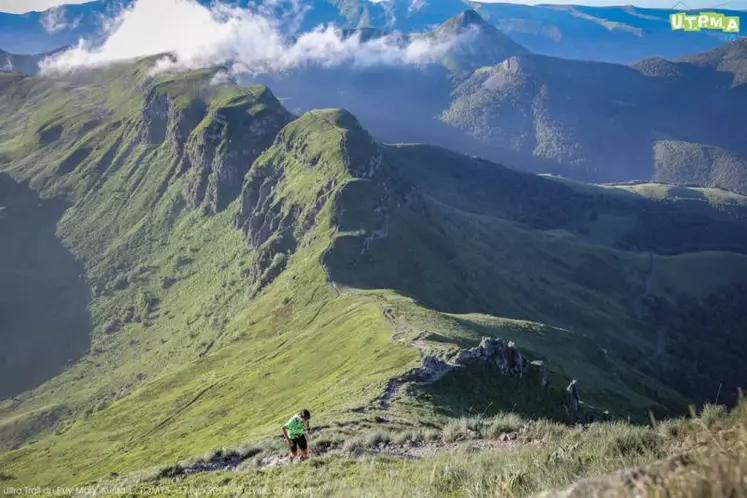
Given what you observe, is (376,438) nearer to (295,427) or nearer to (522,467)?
(295,427)

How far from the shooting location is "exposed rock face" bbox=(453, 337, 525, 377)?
2352 inches

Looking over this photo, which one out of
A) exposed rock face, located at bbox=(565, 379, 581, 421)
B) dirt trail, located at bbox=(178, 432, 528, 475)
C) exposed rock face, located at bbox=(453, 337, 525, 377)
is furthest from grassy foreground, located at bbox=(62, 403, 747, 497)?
exposed rock face, located at bbox=(565, 379, 581, 421)

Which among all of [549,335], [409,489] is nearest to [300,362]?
[549,335]

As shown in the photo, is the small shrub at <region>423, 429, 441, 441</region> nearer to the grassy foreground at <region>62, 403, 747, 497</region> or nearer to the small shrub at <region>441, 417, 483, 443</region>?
the grassy foreground at <region>62, 403, 747, 497</region>

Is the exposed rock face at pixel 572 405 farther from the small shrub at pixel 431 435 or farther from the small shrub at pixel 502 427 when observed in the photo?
the small shrub at pixel 431 435

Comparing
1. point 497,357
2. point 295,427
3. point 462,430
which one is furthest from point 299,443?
point 497,357

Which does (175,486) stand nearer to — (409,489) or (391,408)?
(409,489)

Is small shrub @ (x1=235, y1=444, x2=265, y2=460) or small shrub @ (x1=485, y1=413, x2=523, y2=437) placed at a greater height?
small shrub @ (x1=485, y1=413, x2=523, y2=437)

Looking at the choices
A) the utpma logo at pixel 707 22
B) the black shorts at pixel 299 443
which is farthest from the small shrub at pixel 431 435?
the utpma logo at pixel 707 22

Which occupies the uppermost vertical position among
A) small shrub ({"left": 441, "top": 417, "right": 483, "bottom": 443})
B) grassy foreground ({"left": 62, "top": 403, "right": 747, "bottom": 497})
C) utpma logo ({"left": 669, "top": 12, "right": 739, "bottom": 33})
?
utpma logo ({"left": 669, "top": 12, "right": 739, "bottom": 33})

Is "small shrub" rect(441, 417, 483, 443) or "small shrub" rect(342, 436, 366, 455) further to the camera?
"small shrub" rect(441, 417, 483, 443)

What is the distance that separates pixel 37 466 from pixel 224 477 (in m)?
131

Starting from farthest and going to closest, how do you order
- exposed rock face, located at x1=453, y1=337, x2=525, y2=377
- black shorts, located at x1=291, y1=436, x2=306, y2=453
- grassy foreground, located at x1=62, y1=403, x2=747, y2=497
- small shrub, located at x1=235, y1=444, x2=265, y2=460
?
exposed rock face, located at x1=453, y1=337, x2=525, y2=377 → small shrub, located at x1=235, y1=444, x2=265, y2=460 → black shorts, located at x1=291, y1=436, x2=306, y2=453 → grassy foreground, located at x1=62, y1=403, x2=747, y2=497

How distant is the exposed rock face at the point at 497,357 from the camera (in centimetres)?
5975
